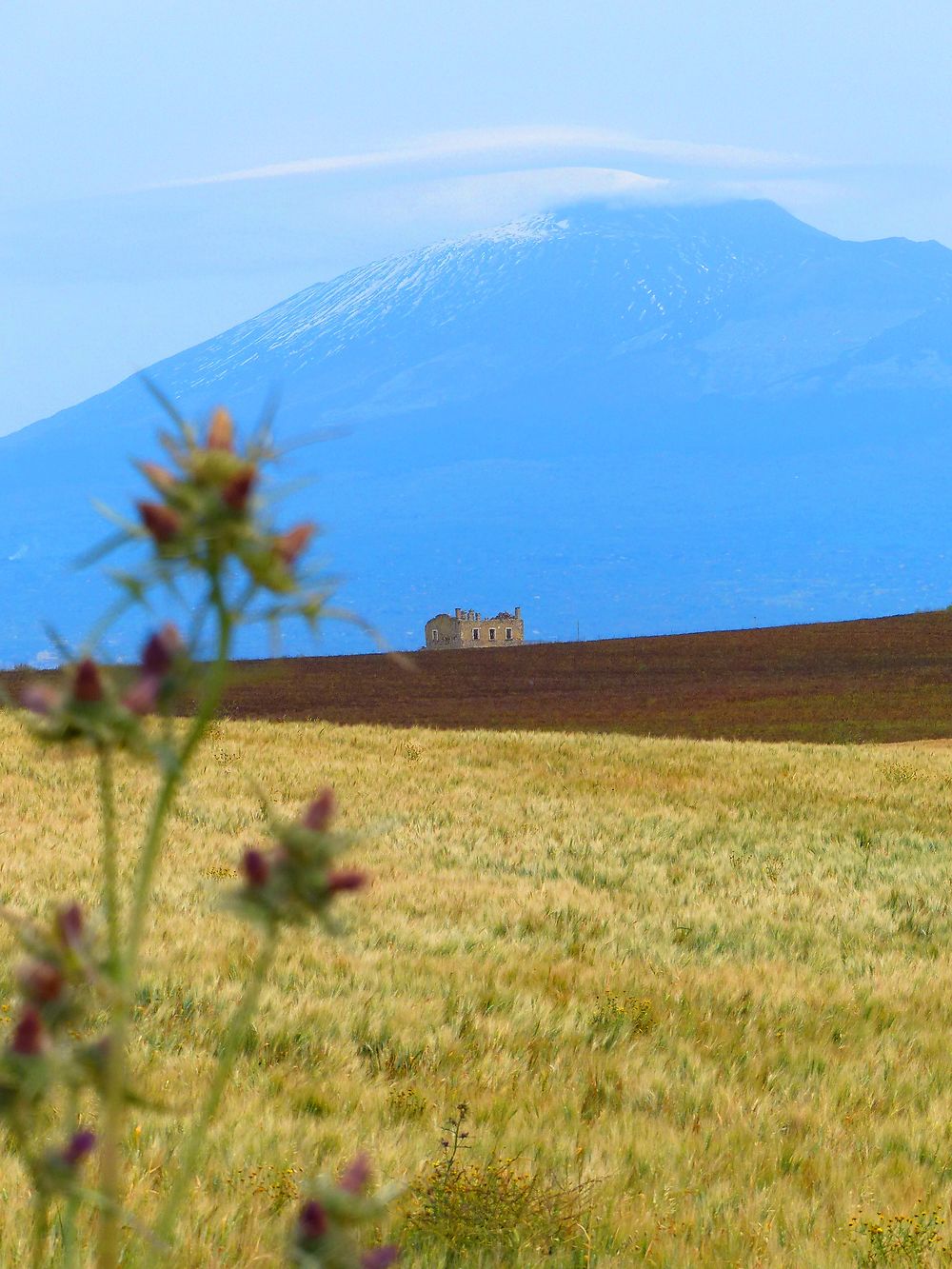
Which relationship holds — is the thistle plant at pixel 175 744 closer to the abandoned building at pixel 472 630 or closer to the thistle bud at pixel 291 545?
the thistle bud at pixel 291 545

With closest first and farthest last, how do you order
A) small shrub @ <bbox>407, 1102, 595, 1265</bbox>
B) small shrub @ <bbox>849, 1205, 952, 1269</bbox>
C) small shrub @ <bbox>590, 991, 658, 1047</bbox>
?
small shrub @ <bbox>407, 1102, 595, 1265</bbox>
small shrub @ <bbox>849, 1205, 952, 1269</bbox>
small shrub @ <bbox>590, 991, 658, 1047</bbox>

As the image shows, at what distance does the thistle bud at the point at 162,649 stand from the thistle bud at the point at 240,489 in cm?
15

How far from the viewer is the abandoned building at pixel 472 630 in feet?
285

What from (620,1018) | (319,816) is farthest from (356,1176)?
(620,1018)

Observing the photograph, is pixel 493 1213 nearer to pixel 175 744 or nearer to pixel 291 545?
pixel 175 744

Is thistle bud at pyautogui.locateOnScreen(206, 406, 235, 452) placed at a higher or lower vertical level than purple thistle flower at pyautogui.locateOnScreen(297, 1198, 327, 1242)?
higher

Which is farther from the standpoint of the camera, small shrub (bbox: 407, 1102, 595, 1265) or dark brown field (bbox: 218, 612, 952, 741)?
dark brown field (bbox: 218, 612, 952, 741)

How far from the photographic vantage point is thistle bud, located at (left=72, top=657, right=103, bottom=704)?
1.25 metres

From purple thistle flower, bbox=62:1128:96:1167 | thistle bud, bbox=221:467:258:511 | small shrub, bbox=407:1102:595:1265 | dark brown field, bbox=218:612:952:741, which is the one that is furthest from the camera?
dark brown field, bbox=218:612:952:741

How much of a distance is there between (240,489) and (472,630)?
8554 cm

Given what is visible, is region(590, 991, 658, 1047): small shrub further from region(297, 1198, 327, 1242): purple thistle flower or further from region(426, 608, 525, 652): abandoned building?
region(426, 608, 525, 652): abandoned building

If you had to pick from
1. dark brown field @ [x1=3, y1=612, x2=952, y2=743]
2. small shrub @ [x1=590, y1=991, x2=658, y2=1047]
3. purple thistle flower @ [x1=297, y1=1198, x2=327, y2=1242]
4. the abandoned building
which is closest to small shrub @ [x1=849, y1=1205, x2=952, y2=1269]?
small shrub @ [x1=590, y1=991, x2=658, y2=1047]

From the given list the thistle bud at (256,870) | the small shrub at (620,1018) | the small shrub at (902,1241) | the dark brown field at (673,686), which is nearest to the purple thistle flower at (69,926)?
the thistle bud at (256,870)

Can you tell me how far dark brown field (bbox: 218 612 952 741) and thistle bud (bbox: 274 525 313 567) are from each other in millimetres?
27923
